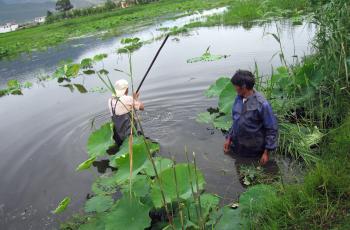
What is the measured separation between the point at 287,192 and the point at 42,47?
22242mm

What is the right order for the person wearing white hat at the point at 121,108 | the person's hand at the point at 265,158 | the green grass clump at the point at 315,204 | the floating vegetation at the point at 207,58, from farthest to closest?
the floating vegetation at the point at 207,58 < the person wearing white hat at the point at 121,108 < the person's hand at the point at 265,158 < the green grass clump at the point at 315,204

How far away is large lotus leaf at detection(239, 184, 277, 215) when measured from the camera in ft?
11.1

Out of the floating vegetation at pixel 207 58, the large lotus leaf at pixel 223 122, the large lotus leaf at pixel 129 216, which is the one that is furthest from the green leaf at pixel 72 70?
the large lotus leaf at pixel 129 216

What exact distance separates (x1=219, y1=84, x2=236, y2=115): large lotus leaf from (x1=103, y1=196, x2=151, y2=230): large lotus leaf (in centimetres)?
321

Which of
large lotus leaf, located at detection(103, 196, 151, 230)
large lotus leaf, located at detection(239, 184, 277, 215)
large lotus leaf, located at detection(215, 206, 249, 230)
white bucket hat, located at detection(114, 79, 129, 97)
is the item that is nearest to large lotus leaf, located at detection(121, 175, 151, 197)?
large lotus leaf, located at detection(103, 196, 151, 230)

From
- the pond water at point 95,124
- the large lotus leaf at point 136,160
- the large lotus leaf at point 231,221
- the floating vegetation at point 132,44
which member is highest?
the large lotus leaf at point 136,160

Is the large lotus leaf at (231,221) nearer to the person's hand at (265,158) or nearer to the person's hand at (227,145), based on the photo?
the person's hand at (265,158)

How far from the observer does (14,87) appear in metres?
13.2

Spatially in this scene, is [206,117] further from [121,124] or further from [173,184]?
[173,184]

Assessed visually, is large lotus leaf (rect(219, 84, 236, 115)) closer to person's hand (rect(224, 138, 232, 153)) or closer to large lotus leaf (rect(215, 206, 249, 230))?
person's hand (rect(224, 138, 232, 153))

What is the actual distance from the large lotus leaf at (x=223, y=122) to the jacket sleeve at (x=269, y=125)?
1.47 metres

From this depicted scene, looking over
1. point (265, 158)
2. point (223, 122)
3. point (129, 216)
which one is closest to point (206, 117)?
point (223, 122)

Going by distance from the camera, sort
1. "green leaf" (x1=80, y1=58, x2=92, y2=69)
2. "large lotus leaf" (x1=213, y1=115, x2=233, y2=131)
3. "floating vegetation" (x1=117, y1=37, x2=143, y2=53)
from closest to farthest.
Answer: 1. "large lotus leaf" (x1=213, y1=115, x2=233, y2=131)
2. "green leaf" (x1=80, y1=58, x2=92, y2=69)
3. "floating vegetation" (x1=117, y1=37, x2=143, y2=53)

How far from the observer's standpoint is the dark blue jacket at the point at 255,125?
182 inches
